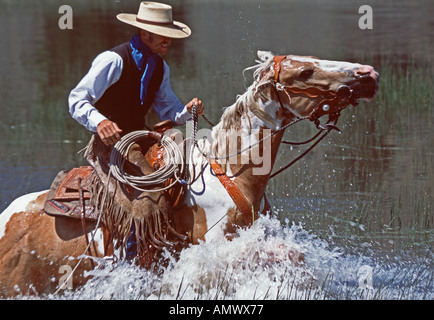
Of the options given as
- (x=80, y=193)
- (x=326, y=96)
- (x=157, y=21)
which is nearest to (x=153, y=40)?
(x=157, y=21)

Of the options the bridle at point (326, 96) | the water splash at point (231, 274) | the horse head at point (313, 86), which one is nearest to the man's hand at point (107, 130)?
the water splash at point (231, 274)

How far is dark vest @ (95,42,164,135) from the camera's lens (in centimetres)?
532

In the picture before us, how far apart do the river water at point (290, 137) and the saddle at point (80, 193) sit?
1.40 feet

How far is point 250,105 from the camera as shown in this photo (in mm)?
5164

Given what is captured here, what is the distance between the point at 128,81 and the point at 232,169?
37.6 inches

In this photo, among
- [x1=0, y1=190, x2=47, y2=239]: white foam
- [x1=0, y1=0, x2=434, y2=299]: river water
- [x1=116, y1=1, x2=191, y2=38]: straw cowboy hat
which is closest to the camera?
[x1=0, y1=0, x2=434, y2=299]: river water

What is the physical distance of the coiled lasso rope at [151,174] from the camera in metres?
5.14

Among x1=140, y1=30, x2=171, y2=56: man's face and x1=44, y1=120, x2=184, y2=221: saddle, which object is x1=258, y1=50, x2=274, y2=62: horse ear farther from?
x1=44, y1=120, x2=184, y2=221: saddle

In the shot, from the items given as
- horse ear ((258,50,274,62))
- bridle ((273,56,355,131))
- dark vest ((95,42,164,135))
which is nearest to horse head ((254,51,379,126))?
bridle ((273,56,355,131))

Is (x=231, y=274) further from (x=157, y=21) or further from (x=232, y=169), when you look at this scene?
(x=157, y=21)

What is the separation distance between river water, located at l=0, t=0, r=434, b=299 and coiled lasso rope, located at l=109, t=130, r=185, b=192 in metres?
0.52

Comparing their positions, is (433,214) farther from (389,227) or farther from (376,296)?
(376,296)

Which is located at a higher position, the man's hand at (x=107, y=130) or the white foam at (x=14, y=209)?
the man's hand at (x=107, y=130)

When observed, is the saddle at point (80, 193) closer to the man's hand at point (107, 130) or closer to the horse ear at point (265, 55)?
the man's hand at point (107, 130)
